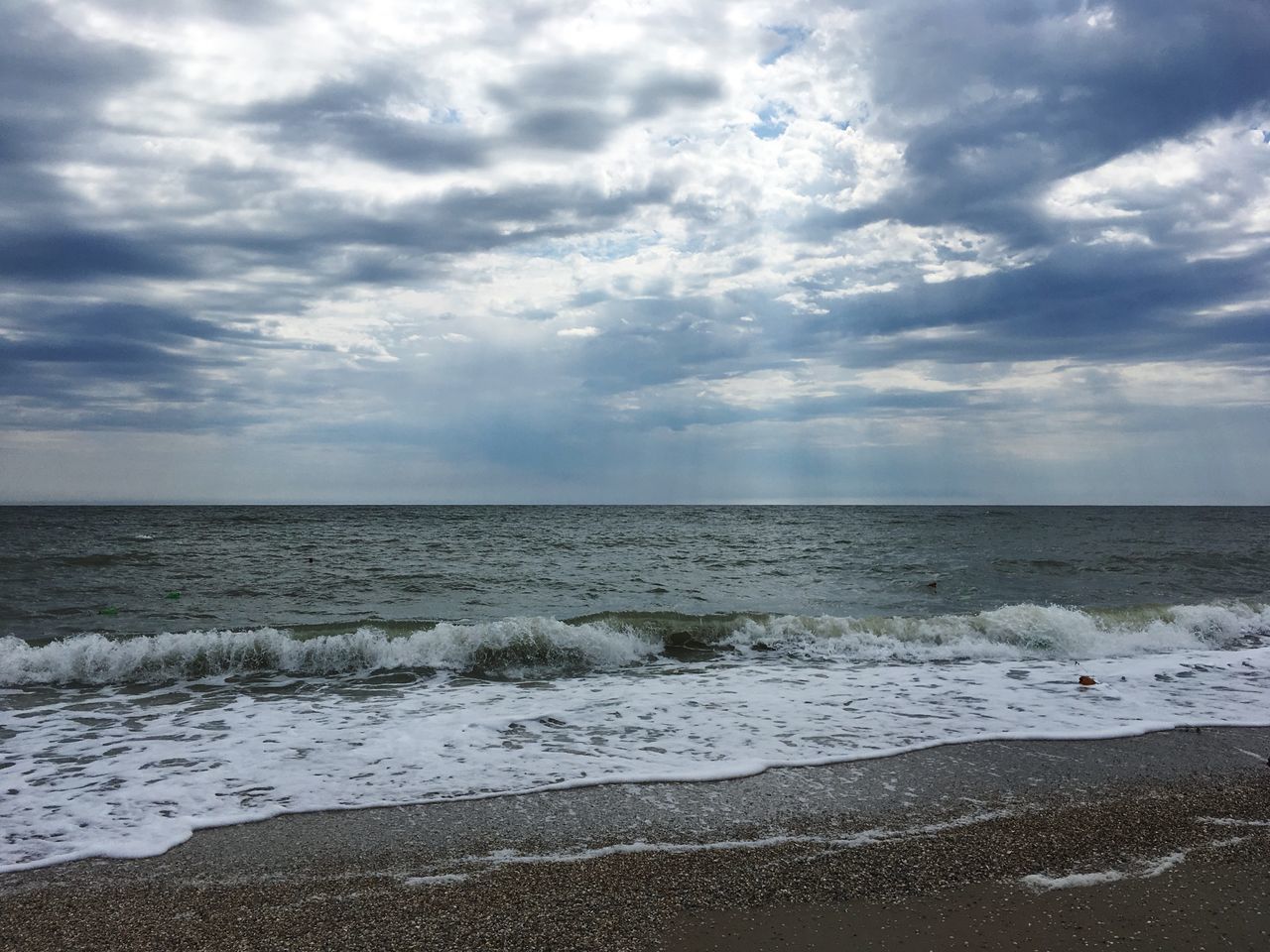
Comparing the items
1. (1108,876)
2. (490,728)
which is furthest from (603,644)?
(1108,876)

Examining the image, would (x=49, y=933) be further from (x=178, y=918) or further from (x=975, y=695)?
(x=975, y=695)

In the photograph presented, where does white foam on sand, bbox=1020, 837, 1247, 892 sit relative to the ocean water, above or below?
above

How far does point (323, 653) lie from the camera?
1234 centimetres

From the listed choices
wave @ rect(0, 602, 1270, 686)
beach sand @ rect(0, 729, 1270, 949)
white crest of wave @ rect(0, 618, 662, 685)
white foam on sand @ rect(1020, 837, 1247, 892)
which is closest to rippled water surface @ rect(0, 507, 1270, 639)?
wave @ rect(0, 602, 1270, 686)

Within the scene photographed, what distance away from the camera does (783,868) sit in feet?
15.5

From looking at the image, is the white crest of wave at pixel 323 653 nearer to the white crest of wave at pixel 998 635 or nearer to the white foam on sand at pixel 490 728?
the white foam on sand at pixel 490 728

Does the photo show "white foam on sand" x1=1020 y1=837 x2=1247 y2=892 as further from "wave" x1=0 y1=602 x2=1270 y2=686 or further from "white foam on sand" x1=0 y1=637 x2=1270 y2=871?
"wave" x1=0 y1=602 x2=1270 y2=686

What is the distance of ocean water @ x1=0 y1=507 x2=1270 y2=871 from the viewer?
268 inches

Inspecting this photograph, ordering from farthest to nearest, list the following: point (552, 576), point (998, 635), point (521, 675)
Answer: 1. point (552, 576)
2. point (998, 635)
3. point (521, 675)

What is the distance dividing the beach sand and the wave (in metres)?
6.02

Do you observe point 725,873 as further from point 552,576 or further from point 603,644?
point 552,576

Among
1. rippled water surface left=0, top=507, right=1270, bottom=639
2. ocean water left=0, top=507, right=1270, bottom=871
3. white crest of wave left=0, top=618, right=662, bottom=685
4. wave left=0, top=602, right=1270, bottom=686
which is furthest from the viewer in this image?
rippled water surface left=0, top=507, right=1270, bottom=639

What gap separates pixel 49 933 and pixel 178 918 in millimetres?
639

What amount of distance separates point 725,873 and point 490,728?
4.27m
